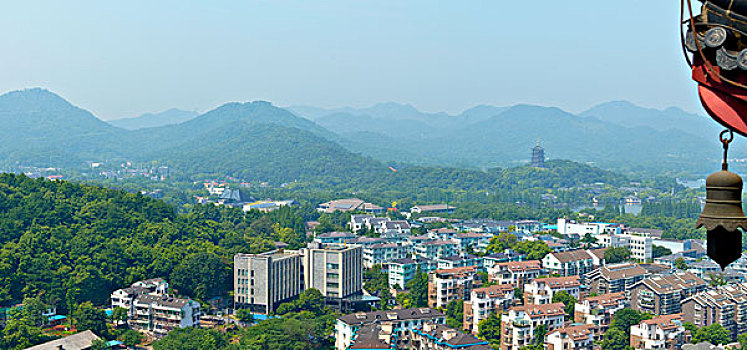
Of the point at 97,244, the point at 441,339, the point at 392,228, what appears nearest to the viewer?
the point at 441,339

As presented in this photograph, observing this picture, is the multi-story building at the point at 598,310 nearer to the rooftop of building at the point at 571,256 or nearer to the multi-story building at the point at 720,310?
the multi-story building at the point at 720,310

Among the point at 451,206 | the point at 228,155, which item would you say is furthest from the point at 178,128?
the point at 451,206

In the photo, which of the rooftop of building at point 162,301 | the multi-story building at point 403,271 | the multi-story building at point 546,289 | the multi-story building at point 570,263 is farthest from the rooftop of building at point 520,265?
the rooftop of building at point 162,301

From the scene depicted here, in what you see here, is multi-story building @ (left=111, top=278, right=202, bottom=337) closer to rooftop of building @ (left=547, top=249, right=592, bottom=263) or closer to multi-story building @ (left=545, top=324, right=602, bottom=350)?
multi-story building @ (left=545, top=324, right=602, bottom=350)

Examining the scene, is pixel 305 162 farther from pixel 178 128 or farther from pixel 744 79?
pixel 744 79

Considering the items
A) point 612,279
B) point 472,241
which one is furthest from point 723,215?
point 472,241

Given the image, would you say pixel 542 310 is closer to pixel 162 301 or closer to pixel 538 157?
pixel 162 301
